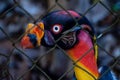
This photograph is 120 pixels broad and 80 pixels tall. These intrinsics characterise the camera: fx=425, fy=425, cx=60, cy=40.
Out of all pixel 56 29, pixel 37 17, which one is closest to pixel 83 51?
pixel 56 29

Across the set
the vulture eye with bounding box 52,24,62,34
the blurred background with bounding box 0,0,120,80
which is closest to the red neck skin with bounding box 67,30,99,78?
the vulture eye with bounding box 52,24,62,34

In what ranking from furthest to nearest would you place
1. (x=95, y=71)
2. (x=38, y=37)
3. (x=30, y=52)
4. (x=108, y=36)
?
(x=108, y=36)
(x=30, y=52)
(x=95, y=71)
(x=38, y=37)

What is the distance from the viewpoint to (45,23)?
166 cm

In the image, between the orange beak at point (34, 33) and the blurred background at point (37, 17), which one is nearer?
the orange beak at point (34, 33)

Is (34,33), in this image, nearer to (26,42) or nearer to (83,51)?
(26,42)

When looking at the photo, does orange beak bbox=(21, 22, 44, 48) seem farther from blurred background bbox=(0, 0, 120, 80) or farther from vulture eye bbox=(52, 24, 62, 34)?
blurred background bbox=(0, 0, 120, 80)

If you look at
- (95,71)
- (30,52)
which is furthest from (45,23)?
(30,52)

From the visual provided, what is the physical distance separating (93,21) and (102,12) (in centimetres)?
10

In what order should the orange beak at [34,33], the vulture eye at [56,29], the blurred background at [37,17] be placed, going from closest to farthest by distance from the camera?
the orange beak at [34,33] → the vulture eye at [56,29] → the blurred background at [37,17]

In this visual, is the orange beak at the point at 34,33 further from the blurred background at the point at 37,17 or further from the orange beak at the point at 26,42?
the blurred background at the point at 37,17

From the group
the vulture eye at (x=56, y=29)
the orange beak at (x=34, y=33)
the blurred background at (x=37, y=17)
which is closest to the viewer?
the orange beak at (x=34, y=33)

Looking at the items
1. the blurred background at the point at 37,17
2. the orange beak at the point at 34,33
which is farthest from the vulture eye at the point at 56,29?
the blurred background at the point at 37,17

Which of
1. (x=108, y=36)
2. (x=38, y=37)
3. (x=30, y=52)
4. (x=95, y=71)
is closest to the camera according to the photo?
(x=38, y=37)

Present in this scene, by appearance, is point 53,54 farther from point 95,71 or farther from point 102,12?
point 95,71
